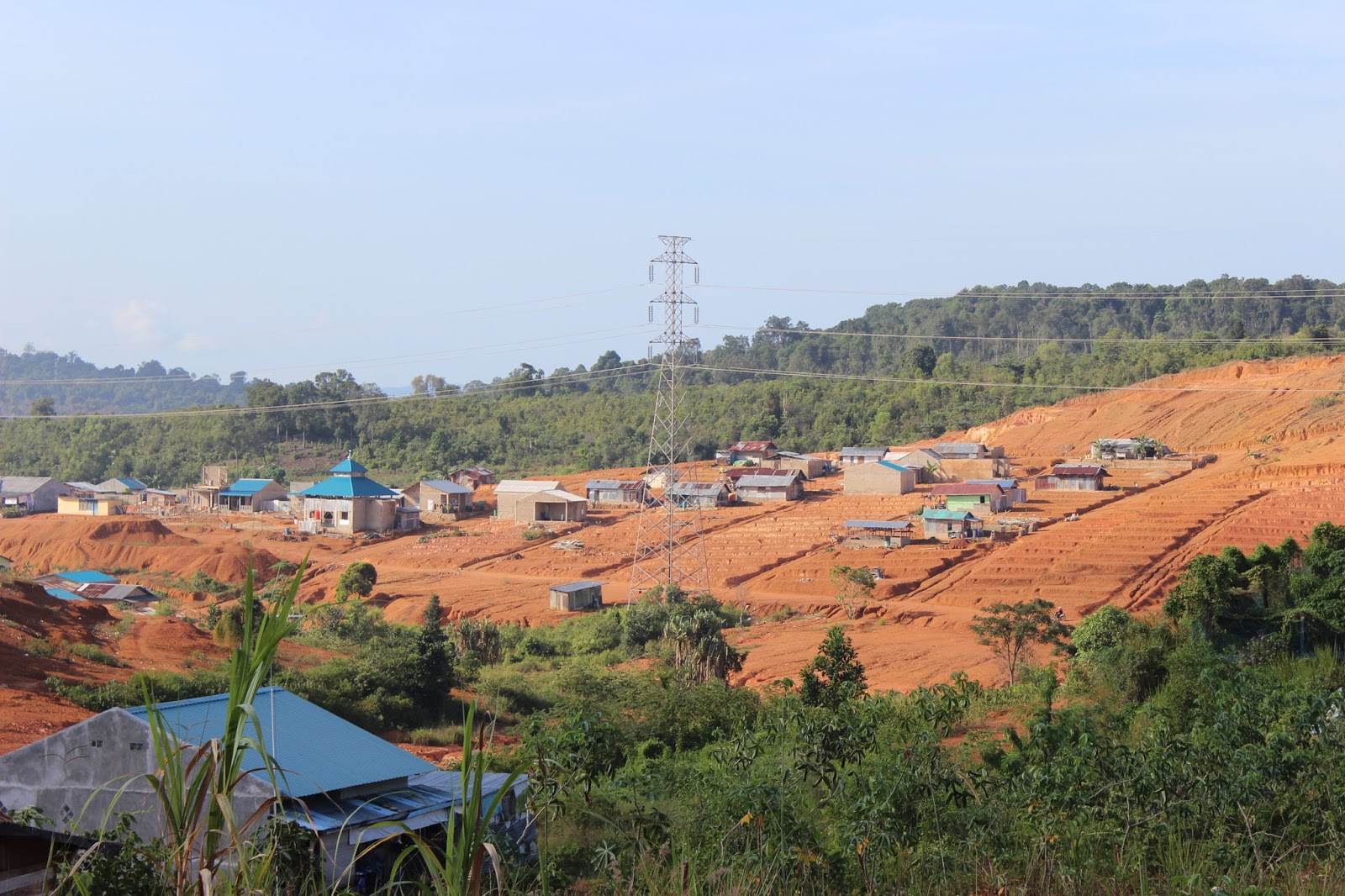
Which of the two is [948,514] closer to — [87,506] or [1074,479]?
[1074,479]

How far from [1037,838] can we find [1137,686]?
1007cm

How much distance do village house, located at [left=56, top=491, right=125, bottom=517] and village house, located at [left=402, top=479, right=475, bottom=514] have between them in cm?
1316

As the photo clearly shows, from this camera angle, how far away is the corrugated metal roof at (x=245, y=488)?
53750 mm

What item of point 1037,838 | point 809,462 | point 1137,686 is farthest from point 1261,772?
point 809,462

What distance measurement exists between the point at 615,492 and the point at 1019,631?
3266 cm

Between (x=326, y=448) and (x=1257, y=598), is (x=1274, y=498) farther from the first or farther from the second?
(x=326, y=448)

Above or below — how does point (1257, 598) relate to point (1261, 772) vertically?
below

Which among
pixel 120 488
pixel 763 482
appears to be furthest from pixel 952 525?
pixel 120 488

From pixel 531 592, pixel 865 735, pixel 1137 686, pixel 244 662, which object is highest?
pixel 244 662

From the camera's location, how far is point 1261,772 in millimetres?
5965

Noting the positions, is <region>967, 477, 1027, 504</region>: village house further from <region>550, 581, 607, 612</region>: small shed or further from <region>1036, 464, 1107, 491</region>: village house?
<region>550, 581, 607, 612</region>: small shed

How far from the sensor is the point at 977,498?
41.7 m

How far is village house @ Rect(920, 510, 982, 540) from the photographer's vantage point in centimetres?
3834

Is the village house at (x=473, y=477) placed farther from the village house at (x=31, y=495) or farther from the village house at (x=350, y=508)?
the village house at (x=31, y=495)
